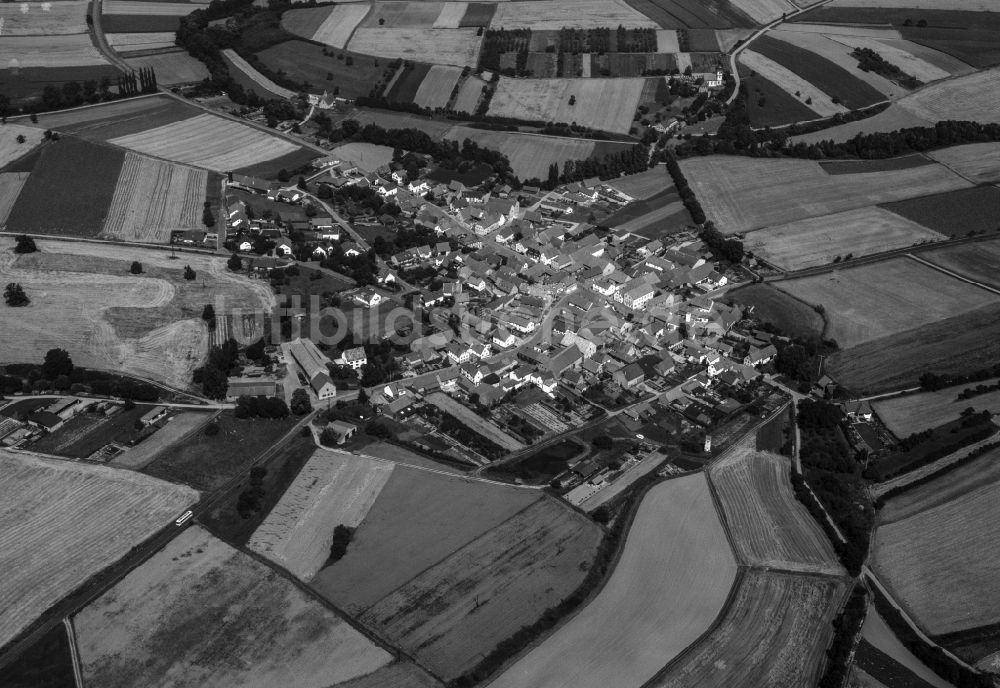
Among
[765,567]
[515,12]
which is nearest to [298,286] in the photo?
[765,567]

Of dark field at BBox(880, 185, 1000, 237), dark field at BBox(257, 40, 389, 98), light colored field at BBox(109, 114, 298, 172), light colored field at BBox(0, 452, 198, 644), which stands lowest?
light colored field at BBox(0, 452, 198, 644)

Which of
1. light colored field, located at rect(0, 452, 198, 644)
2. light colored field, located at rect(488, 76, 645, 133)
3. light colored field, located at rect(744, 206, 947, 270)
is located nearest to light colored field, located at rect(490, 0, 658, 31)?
light colored field, located at rect(488, 76, 645, 133)

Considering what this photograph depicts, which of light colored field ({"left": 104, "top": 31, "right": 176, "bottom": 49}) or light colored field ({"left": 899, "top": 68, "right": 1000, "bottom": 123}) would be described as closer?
light colored field ({"left": 899, "top": 68, "right": 1000, "bottom": 123})

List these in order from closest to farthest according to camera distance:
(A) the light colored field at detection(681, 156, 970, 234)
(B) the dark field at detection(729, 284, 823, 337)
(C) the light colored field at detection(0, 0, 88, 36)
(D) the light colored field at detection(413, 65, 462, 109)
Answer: (B) the dark field at detection(729, 284, 823, 337)
(A) the light colored field at detection(681, 156, 970, 234)
(D) the light colored field at detection(413, 65, 462, 109)
(C) the light colored field at detection(0, 0, 88, 36)

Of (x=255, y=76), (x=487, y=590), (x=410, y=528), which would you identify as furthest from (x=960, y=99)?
(x=487, y=590)

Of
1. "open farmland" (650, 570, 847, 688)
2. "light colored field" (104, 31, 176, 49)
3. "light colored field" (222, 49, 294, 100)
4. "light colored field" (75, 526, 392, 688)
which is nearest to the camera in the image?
"light colored field" (75, 526, 392, 688)

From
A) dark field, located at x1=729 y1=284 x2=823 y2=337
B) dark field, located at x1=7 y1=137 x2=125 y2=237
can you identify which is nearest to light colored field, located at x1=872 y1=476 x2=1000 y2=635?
dark field, located at x1=729 y1=284 x2=823 y2=337

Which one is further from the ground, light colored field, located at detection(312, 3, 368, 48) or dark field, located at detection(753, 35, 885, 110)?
light colored field, located at detection(312, 3, 368, 48)

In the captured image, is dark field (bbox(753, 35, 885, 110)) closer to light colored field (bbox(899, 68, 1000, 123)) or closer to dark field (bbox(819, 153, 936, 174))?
light colored field (bbox(899, 68, 1000, 123))
